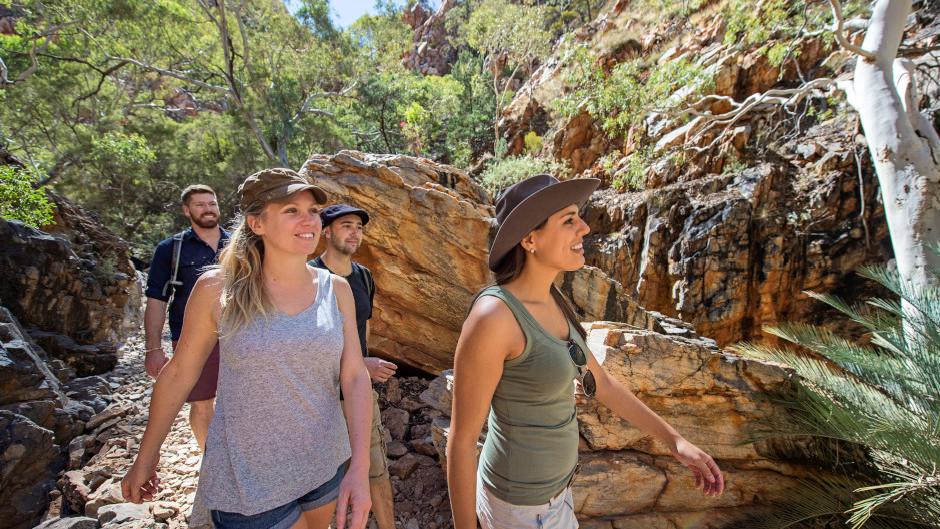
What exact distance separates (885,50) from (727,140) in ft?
18.2

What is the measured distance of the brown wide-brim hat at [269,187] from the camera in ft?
4.79

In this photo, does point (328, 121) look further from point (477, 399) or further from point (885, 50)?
point (477, 399)

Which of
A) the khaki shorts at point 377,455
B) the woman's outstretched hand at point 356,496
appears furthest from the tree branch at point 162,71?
the woman's outstretched hand at point 356,496

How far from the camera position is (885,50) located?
502cm

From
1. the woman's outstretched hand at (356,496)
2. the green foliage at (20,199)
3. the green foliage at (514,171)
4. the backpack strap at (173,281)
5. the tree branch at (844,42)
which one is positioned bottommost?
the woman's outstretched hand at (356,496)

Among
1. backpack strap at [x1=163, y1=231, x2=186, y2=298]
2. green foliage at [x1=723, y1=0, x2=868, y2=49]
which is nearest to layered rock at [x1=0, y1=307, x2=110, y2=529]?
backpack strap at [x1=163, y1=231, x2=186, y2=298]

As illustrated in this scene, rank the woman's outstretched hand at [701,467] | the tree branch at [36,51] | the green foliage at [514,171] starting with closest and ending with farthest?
the woman's outstretched hand at [701,467] < the tree branch at [36,51] < the green foliage at [514,171]

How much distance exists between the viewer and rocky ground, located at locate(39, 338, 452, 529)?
8.57 ft

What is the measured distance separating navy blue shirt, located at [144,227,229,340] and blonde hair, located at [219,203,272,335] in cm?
123

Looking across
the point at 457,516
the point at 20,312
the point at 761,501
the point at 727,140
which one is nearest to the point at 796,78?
the point at 727,140

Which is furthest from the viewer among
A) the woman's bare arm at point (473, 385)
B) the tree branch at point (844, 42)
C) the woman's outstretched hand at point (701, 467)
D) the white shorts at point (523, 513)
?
the tree branch at point (844, 42)

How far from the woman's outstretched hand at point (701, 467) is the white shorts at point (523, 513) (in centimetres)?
47

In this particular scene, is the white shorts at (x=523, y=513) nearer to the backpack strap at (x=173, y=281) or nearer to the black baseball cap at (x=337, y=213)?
the black baseball cap at (x=337, y=213)

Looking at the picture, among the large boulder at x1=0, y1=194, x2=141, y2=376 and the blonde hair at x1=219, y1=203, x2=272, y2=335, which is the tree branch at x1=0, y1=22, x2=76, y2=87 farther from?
the blonde hair at x1=219, y1=203, x2=272, y2=335
